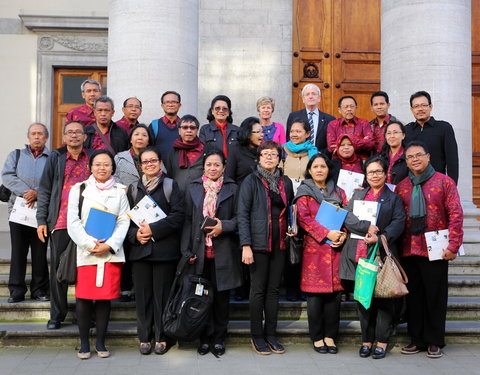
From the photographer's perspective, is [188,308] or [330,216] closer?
[188,308]

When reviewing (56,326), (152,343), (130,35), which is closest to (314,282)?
(152,343)

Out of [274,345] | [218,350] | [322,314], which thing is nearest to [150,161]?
[218,350]

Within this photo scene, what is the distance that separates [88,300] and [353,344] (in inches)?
108

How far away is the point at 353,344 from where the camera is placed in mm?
5711

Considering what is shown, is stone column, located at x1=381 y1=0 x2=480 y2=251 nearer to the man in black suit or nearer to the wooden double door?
the man in black suit

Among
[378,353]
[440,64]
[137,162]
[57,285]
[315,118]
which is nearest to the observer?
[378,353]

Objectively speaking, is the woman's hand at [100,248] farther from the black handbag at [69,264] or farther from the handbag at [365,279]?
the handbag at [365,279]

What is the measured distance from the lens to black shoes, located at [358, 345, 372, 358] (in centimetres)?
536

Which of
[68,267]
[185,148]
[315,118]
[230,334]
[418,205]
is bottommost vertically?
[230,334]

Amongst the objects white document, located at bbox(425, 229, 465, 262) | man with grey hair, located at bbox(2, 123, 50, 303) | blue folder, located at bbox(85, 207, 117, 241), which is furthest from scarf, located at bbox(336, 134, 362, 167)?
man with grey hair, located at bbox(2, 123, 50, 303)

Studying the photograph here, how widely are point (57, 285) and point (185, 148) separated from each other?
6.41 ft

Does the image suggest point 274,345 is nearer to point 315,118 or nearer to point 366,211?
point 366,211

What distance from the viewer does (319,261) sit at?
17.9 feet

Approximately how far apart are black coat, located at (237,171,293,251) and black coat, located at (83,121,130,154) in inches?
65.1
